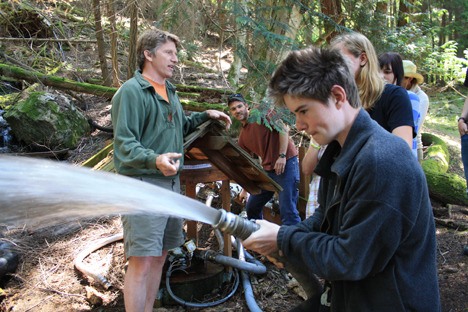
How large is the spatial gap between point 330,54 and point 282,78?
0.69 feet

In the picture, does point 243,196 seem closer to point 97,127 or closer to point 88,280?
point 88,280

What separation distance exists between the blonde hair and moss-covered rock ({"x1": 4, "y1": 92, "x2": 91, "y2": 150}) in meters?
7.24

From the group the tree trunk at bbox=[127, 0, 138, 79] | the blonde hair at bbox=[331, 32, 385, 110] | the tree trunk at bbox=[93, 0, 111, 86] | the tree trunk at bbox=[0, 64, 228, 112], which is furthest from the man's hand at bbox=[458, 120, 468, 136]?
the tree trunk at bbox=[93, 0, 111, 86]

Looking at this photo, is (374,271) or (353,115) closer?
(374,271)

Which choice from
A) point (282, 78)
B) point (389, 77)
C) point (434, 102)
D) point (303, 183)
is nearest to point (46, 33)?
point (303, 183)

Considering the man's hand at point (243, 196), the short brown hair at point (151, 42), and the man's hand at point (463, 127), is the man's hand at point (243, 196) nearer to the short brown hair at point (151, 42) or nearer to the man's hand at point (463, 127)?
the man's hand at point (463, 127)

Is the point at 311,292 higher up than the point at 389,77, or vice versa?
the point at 389,77

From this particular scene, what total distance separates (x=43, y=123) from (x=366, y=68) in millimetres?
7670

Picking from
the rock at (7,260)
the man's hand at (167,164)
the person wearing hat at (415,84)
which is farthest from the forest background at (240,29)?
the rock at (7,260)

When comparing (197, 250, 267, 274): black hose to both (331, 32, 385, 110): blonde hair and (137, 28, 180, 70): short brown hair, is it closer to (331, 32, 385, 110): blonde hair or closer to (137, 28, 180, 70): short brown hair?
(137, 28, 180, 70): short brown hair

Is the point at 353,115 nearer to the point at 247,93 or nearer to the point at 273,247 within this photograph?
the point at 273,247

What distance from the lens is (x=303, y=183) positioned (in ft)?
19.0

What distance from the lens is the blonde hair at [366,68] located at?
273 centimetres

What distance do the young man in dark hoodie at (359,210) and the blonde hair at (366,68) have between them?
3.95ft
